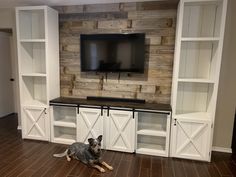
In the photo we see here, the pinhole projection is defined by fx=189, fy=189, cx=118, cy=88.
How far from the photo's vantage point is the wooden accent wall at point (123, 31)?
3260mm

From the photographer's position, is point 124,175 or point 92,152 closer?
point 124,175

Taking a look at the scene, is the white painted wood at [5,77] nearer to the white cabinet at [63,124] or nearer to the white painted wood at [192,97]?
the white cabinet at [63,124]

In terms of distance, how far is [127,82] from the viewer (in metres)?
3.52

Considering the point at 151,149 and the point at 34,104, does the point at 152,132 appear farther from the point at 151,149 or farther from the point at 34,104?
the point at 34,104

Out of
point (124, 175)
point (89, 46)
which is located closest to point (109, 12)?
point (89, 46)

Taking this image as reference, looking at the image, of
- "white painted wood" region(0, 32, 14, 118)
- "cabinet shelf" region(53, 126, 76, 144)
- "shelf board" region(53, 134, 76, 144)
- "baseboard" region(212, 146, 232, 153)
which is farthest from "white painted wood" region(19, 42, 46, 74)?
"baseboard" region(212, 146, 232, 153)

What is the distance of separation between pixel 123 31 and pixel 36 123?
234 cm

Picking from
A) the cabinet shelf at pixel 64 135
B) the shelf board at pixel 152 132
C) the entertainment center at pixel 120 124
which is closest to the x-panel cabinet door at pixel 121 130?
the entertainment center at pixel 120 124

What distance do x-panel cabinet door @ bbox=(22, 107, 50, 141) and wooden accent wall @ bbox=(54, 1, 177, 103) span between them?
0.60 metres

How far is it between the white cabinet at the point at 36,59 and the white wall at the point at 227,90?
2.94m

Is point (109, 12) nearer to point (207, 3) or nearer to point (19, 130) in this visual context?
point (207, 3)

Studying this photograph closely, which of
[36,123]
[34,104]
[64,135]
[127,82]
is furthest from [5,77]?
[127,82]

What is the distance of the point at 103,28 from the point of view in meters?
3.48

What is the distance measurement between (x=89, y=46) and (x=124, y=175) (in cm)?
222
